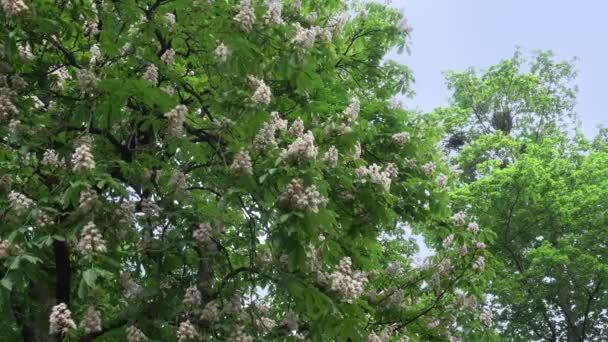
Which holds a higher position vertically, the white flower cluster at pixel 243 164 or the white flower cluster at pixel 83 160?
the white flower cluster at pixel 243 164

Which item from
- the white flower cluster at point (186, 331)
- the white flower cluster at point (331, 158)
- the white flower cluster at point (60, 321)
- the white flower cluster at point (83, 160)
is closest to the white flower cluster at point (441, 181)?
the white flower cluster at point (331, 158)

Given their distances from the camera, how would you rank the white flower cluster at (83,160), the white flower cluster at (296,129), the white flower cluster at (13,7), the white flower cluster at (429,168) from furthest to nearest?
the white flower cluster at (429,168) → the white flower cluster at (296,129) → the white flower cluster at (13,7) → the white flower cluster at (83,160)

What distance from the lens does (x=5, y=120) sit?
6.16 m

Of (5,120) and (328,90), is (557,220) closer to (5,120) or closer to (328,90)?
(328,90)

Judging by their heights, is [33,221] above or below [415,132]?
below

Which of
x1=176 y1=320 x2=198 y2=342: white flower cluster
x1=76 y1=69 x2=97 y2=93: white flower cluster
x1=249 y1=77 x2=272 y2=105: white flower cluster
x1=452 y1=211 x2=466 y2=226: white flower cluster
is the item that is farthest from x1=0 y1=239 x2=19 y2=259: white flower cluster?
x1=452 y1=211 x2=466 y2=226: white flower cluster

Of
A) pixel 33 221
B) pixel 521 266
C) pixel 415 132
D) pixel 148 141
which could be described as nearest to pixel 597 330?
pixel 521 266

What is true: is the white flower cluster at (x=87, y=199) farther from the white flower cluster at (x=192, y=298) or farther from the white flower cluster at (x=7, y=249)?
the white flower cluster at (x=192, y=298)

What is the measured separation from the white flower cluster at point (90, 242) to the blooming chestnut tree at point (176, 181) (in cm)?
1

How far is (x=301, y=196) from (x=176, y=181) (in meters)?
1.77

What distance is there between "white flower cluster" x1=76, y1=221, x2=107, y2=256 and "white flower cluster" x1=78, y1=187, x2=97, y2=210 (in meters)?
0.21

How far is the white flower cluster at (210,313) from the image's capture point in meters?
6.27

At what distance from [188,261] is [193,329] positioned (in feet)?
4.10

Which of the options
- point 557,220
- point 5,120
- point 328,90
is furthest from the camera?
point 557,220
